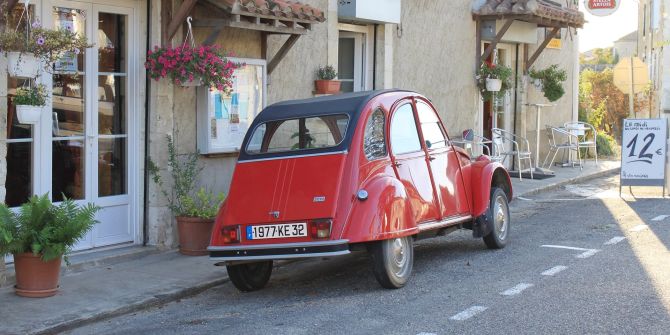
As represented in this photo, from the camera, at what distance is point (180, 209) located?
929cm

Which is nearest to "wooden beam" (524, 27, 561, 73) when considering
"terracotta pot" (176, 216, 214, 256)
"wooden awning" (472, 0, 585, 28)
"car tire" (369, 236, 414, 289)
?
"wooden awning" (472, 0, 585, 28)

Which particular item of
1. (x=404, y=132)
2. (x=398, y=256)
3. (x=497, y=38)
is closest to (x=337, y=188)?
(x=398, y=256)

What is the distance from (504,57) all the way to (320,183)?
35.8 ft

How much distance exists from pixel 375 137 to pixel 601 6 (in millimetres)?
11840

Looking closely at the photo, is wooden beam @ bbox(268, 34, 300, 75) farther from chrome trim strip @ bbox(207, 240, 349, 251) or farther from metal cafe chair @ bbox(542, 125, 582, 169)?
metal cafe chair @ bbox(542, 125, 582, 169)

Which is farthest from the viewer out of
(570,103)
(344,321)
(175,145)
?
(570,103)

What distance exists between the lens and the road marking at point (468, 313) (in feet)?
21.0

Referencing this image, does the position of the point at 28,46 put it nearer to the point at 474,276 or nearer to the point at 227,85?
the point at 227,85

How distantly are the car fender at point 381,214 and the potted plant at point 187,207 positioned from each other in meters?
→ 2.50

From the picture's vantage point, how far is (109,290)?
763 centimetres

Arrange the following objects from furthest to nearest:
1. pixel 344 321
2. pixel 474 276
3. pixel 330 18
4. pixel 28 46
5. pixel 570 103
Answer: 1. pixel 570 103
2. pixel 330 18
3. pixel 474 276
4. pixel 28 46
5. pixel 344 321

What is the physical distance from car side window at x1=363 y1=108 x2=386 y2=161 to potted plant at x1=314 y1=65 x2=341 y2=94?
12.4 ft

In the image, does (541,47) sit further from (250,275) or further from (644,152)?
(250,275)

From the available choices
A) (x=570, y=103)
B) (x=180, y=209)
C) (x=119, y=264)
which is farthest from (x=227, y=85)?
(x=570, y=103)
